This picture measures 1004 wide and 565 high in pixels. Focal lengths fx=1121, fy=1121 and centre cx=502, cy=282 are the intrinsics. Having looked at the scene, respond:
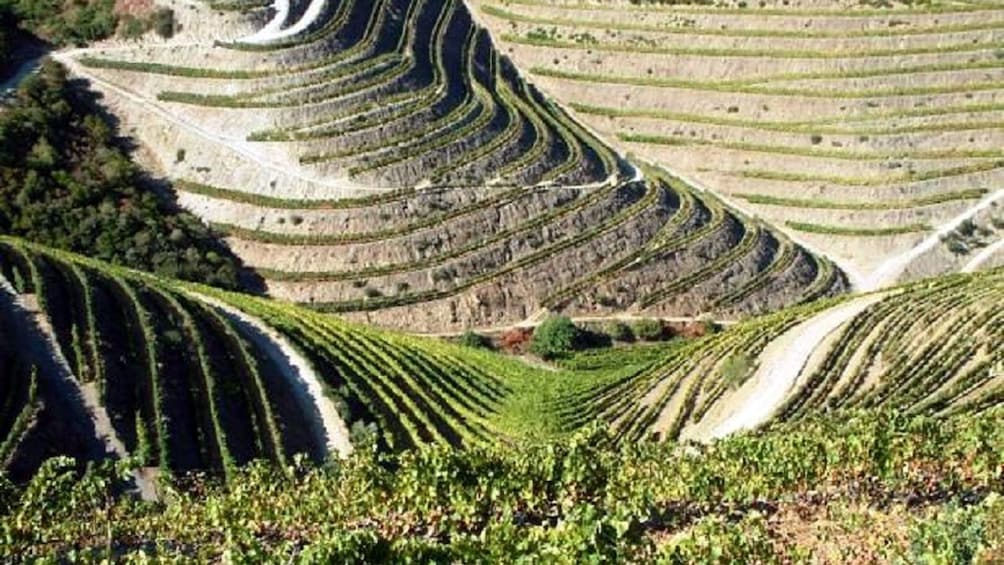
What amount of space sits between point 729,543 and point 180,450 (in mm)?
32762

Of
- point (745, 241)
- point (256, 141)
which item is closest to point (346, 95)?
point (256, 141)

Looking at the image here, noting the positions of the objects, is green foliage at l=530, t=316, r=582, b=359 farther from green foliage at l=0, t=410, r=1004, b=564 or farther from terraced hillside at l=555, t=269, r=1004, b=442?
green foliage at l=0, t=410, r=1004, b=564

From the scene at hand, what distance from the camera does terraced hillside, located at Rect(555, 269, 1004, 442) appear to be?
61000 millimetres

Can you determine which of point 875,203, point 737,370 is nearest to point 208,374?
point 737,370

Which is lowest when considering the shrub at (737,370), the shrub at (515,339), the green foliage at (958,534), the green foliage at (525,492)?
the shrub at (515,339)

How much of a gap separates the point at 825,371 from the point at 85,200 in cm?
5289

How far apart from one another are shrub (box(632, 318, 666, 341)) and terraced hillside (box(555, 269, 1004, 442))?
25.8 ft

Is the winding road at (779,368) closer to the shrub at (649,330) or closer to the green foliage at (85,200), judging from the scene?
the shrub at (649,330)

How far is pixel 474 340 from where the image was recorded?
80.9 metres

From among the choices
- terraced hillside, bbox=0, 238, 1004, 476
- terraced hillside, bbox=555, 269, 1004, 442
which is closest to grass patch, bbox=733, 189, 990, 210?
terraced hillside, bbox=0, 238, 1004, 476

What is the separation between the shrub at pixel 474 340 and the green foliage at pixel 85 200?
17.3 metres

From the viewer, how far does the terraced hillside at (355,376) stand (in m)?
56.4

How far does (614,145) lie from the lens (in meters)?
104

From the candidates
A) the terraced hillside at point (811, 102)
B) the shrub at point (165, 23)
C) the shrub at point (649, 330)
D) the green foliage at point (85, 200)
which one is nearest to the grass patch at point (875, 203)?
the terraced hillside at point (811, 102)
